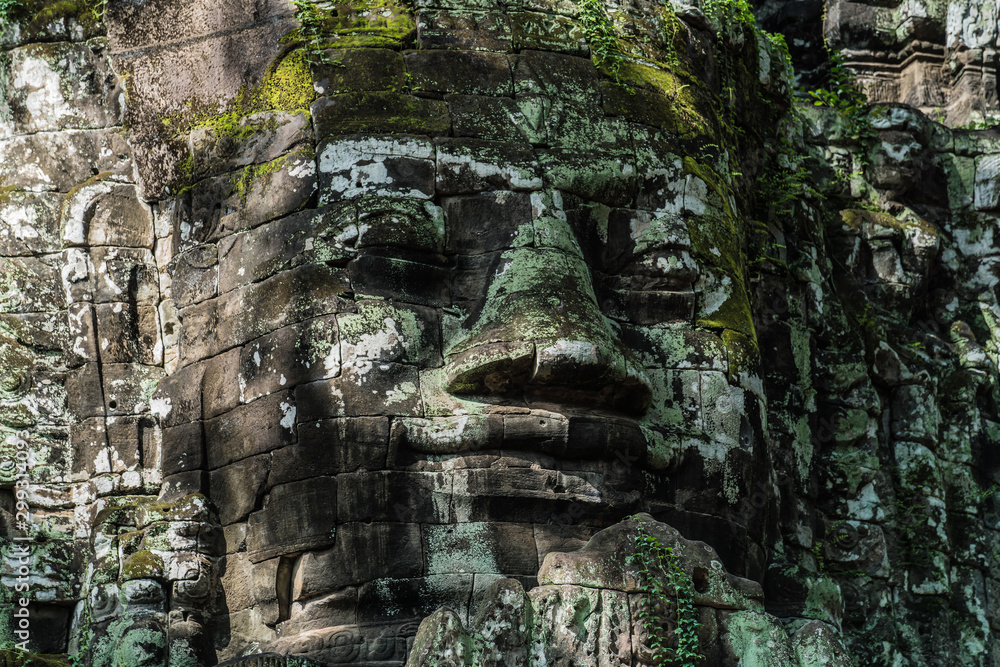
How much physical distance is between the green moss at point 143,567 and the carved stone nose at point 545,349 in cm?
214

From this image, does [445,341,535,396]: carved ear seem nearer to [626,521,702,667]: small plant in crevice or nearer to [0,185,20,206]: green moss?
[626,521,702,667]: small plant in crevice

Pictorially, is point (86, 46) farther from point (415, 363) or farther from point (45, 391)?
point (415, 363)

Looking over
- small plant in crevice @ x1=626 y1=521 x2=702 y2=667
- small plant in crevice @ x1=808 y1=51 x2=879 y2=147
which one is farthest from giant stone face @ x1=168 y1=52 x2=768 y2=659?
small plant in crevice @ x1=808 y1=51 x2=879 y2=147

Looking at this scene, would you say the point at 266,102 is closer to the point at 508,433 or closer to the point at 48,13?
the point at 48,13

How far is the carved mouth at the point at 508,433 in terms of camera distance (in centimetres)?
1213

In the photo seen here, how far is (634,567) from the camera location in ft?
37.2

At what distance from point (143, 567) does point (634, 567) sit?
3.13 meters

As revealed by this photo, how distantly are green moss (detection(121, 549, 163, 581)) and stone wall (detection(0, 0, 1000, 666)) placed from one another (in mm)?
27

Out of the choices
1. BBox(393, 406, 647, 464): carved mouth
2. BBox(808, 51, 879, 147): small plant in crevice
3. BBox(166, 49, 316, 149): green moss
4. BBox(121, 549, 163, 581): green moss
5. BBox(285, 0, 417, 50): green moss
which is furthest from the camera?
BBox(808, 51, 879, 147): small plant in crevice

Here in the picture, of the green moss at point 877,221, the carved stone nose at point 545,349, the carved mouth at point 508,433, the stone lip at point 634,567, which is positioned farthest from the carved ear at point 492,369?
the green moss at point 877,221

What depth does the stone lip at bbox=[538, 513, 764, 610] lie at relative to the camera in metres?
11.3

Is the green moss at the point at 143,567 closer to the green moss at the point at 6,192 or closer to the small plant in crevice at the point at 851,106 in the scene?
the green moss at the point at 6,192

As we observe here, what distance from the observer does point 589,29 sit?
13688mm

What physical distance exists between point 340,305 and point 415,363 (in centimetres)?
59
